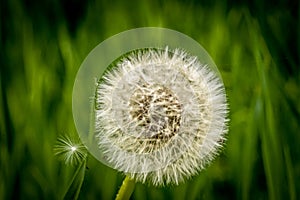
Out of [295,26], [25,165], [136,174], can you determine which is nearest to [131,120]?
[136,174]

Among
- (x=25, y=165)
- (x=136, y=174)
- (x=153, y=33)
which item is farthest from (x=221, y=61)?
(x=25, y=165)

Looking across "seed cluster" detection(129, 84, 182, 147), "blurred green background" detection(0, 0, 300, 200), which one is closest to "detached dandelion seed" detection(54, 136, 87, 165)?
"blurred green background" detection(0, 0, 300, 200)

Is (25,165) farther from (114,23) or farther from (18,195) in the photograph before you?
(114,23)

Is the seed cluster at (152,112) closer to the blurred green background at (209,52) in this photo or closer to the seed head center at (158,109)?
the seed head center at (158,109)

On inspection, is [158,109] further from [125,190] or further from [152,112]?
[125,190]

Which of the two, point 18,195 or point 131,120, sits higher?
point 131,120

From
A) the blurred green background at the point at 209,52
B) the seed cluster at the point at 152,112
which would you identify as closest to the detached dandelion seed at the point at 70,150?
the blurred green background at the point at 209,52

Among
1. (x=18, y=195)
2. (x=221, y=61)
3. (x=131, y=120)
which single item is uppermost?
(x=221, y=61)
